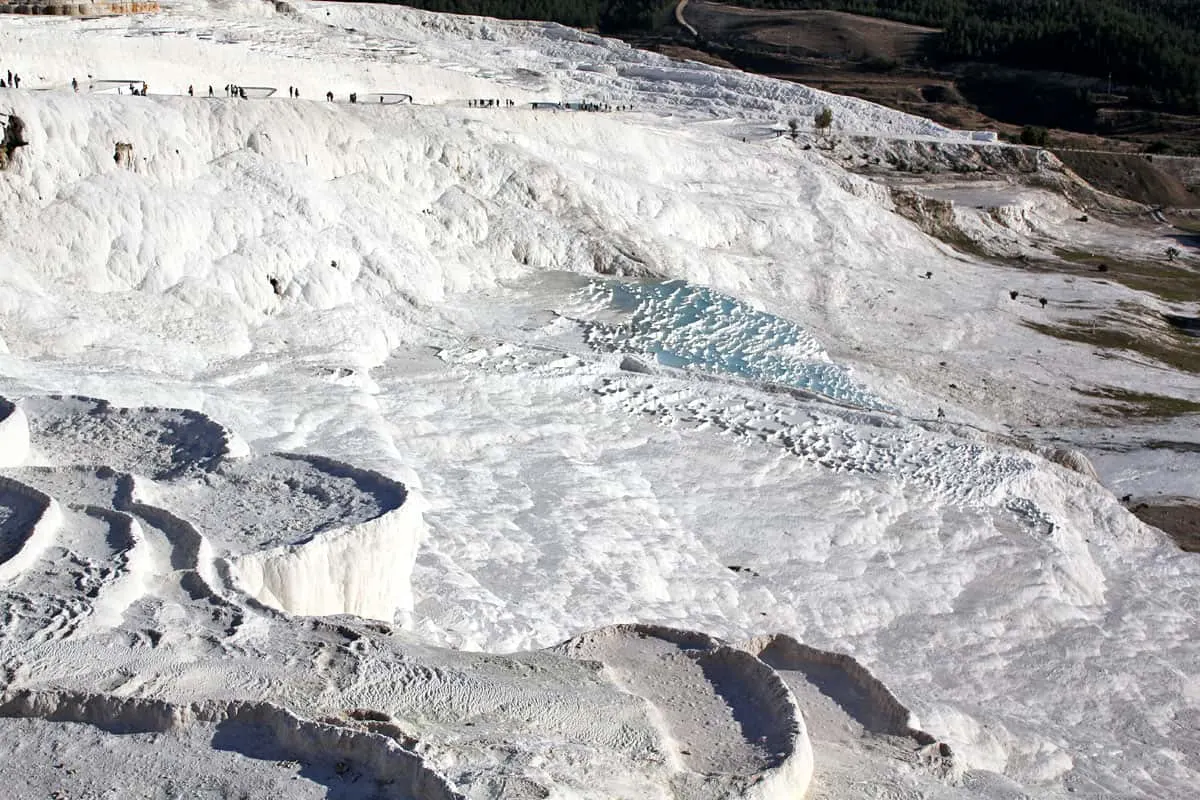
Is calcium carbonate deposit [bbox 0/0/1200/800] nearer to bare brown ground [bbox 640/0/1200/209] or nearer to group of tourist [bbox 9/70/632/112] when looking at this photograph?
group of tourist [bbox 9/70/632/112]

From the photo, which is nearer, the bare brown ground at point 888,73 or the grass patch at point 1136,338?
the grass patch at point 1136,338

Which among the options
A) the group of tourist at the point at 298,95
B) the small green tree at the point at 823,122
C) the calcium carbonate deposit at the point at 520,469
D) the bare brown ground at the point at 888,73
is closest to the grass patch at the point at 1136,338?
the calcium carbonate deposit at the point at 520,469

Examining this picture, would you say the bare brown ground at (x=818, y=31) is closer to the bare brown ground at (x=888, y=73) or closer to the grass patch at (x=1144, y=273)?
the bare brown ground at (x=888, y=73)

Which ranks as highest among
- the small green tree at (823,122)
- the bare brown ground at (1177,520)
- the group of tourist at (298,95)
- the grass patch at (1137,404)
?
the group of tourist at (298,95)

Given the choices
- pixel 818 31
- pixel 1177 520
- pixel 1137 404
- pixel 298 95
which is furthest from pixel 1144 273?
pixel 818 31

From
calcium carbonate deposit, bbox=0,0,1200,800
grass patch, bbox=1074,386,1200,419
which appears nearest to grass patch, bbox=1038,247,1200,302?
calcium carbonate deposit, bbox=0,0,1200,800

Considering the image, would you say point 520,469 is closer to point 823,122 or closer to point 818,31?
point 823,122

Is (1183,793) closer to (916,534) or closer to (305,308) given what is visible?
(916,534)
